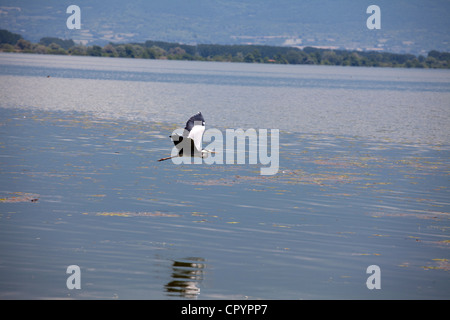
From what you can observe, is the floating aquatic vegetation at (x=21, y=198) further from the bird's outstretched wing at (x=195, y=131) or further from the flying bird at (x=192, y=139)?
the bird's outstretched wing at (x=195, y=131)

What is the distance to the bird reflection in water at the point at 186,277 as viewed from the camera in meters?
14.6

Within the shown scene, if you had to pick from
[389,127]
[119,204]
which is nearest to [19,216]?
[119,204]

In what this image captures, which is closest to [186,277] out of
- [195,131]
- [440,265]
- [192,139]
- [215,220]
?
[215,220]

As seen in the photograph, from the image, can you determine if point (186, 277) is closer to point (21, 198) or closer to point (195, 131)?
point (21, 198)

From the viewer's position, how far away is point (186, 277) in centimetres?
1552

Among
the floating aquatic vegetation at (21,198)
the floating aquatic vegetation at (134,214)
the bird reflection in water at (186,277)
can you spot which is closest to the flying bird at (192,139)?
the floating aquatic vegetation at (134,214)

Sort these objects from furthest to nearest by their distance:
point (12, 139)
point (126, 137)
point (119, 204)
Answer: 1. point (126, 137)
2. point (12, 139)
3. point (119, 204)

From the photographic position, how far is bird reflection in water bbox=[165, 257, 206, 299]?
48.0ft

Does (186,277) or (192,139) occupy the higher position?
(192,139)

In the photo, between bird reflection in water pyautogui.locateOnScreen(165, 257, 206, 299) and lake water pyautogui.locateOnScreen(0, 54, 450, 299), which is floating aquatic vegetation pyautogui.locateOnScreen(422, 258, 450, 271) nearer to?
lake water pyautogui.locateOnScreen(0, 54, 450, 299)
